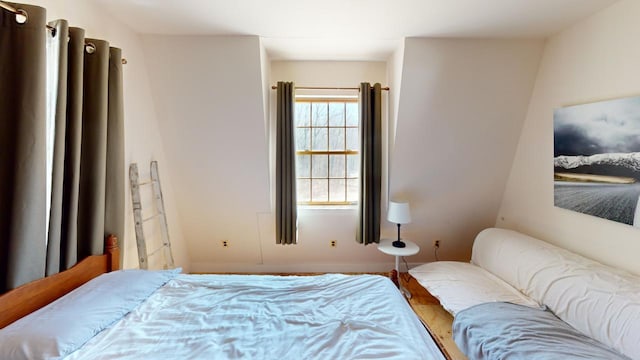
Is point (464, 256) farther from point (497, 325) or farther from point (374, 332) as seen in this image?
point (374, 332)

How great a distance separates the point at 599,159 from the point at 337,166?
2199mm

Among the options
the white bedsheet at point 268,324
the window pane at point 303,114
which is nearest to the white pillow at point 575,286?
the white bedsheet at point 268,324

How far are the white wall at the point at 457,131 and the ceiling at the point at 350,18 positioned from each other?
20 centimetres

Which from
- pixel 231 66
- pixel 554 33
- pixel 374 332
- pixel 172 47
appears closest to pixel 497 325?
pixel 374 332

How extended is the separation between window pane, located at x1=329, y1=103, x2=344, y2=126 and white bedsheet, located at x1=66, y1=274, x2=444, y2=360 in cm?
196

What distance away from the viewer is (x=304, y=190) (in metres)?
3.33

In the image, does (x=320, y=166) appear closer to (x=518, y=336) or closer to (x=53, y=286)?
(x=518, y=336)

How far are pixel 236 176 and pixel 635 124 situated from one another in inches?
121

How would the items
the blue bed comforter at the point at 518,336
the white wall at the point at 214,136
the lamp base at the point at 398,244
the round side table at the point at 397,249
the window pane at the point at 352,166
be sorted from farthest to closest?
the window pane at the point at 352,166, the lamp base at the point at 398,244, the round side table at the point at 397,249, the white wall at the point at 214,136, the blue bed comforter at the point at 518,336

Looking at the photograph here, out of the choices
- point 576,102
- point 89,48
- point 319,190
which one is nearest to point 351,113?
point 319,190

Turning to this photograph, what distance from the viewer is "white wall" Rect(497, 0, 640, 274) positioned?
1836mm

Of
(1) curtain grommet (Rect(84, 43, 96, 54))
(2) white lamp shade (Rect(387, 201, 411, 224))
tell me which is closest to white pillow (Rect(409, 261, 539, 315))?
(2) white lamp shade (Rect(387, 201, 411, 224))

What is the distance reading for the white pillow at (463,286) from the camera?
2.09 meters

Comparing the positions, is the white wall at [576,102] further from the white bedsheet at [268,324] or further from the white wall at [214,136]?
the white wall at [214,136]
